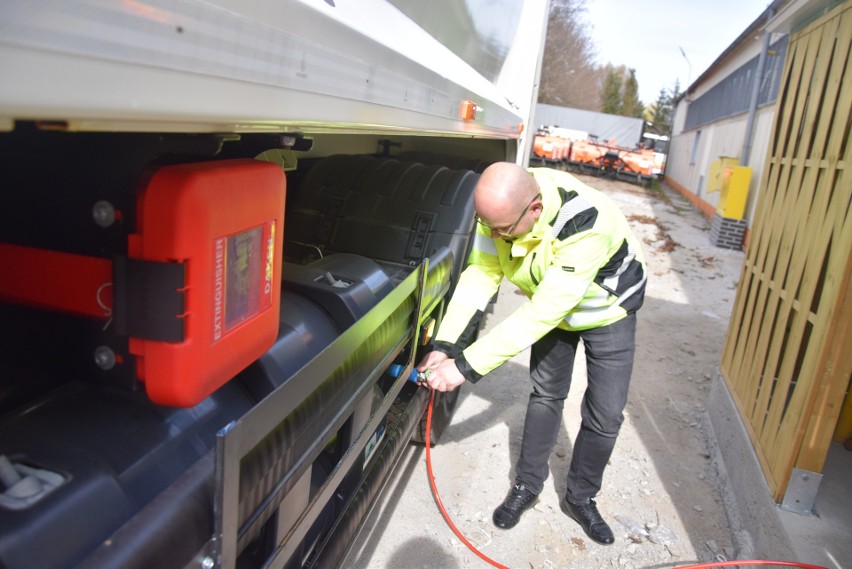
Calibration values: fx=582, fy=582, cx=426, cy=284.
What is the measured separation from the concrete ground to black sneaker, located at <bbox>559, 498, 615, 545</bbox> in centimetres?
3

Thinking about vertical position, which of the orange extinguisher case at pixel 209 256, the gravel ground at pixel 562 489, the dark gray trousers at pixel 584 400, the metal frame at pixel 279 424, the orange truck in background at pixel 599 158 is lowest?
the gravel ground at pixel 562 489

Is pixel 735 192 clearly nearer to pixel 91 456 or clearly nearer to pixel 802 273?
pixel 802 273

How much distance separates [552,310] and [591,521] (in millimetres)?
1136

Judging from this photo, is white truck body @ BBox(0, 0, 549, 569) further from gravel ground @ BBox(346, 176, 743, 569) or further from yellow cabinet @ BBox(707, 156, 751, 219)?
yellow cabinet @ BBox(707, 156, 751, 219)

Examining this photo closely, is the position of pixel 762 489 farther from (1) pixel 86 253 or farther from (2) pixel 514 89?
(2) pixel 514 89

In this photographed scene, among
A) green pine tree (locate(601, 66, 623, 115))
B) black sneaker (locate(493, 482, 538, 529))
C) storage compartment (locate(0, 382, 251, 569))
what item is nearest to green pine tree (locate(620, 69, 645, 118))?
green pine tree (locate(601, 66, 623, 115))

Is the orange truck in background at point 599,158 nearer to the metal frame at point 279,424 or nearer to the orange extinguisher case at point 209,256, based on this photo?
the metal frame at point 279,424

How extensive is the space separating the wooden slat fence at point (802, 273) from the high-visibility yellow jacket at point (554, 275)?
695 mm

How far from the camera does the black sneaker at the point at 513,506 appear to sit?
249 centimetres

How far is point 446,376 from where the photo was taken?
1.99m

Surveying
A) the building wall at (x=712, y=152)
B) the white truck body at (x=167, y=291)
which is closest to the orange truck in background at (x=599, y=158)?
the building wall at (x=712, y=152)

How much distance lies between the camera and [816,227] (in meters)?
2.40

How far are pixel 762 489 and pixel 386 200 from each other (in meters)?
1.99

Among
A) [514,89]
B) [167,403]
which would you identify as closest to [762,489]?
[167,403]
